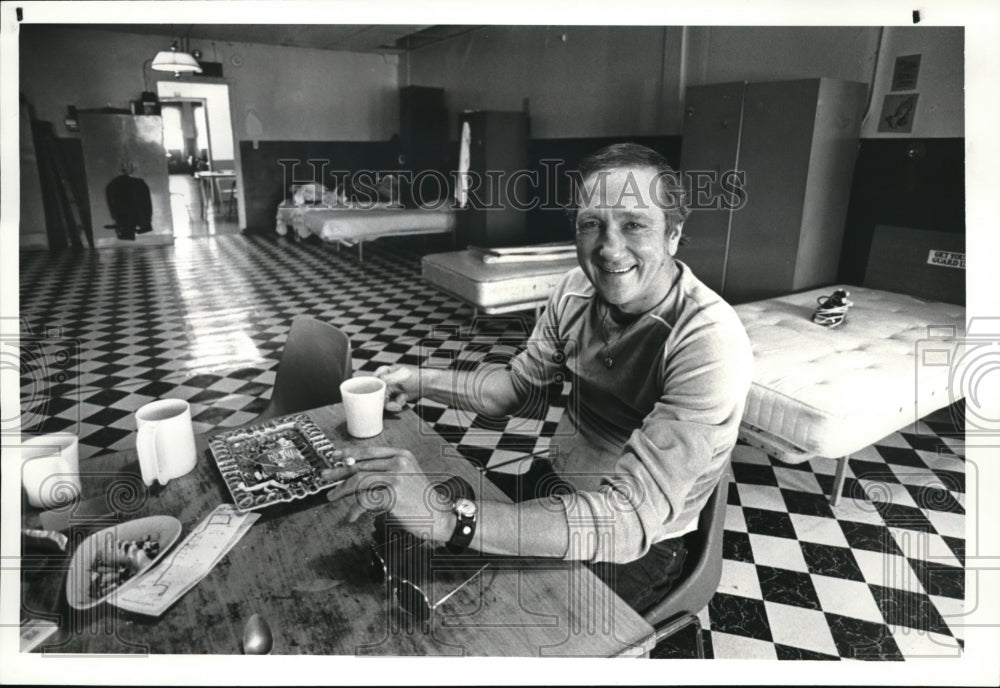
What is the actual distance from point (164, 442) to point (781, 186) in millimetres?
3327

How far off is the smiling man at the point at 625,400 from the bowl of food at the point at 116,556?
32 cm

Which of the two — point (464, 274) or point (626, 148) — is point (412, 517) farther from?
point (464, 274)

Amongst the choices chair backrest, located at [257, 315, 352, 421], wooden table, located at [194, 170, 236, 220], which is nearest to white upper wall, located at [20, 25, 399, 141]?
wooden table, located at [194, 170, 236, 220]

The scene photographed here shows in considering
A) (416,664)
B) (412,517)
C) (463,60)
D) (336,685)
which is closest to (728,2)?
(412,517)

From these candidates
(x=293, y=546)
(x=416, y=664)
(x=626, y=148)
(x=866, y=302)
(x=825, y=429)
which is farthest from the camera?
(x=866, y=302)

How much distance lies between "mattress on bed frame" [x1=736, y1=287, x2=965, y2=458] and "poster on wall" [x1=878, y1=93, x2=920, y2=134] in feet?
3.17

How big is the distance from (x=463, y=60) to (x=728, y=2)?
25.4 feet

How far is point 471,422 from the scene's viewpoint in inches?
138

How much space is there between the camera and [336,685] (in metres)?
1.02

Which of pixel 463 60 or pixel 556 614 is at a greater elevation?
pixel 463 60

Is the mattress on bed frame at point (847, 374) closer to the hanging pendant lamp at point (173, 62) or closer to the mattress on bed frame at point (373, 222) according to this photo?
the mattress on bed frame at point (373, 222)

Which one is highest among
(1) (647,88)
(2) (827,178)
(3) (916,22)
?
(1) (647,88)

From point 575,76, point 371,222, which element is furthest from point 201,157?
point 575,76

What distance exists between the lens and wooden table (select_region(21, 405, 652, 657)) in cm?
92
